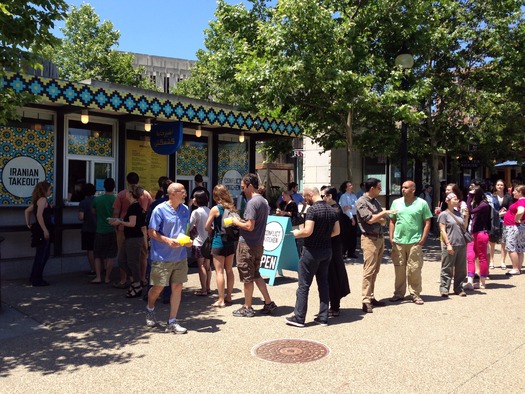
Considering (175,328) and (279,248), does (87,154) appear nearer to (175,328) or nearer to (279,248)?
(279,248)

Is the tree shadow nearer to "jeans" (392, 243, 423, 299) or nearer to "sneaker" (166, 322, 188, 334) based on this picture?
"sneaker" (166, 322, 188, 334)

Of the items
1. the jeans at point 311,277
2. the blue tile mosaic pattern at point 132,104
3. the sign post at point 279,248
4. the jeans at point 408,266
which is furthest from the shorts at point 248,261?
the blue tile mosaic pattern at point 132,104

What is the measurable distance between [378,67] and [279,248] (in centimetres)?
550

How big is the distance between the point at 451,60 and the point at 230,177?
26.4ft

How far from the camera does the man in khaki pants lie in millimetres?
6617

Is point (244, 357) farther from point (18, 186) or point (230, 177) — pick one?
point (230, 177)

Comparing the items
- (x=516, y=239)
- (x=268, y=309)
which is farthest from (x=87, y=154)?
(x=516, y=239)

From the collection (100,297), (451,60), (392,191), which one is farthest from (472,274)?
(392,191)

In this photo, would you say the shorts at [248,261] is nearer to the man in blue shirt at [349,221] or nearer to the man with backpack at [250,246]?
the man with backpack at [250,246]

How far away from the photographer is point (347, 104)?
35.6ft

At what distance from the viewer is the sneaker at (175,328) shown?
5.56m

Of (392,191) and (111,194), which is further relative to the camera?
(392,191)

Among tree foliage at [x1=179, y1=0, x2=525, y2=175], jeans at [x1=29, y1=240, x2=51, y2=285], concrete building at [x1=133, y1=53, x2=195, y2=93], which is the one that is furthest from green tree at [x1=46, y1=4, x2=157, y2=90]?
concrete building at [x1=133, y1=53, x2=195, y2=93]

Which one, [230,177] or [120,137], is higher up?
[120,137]
